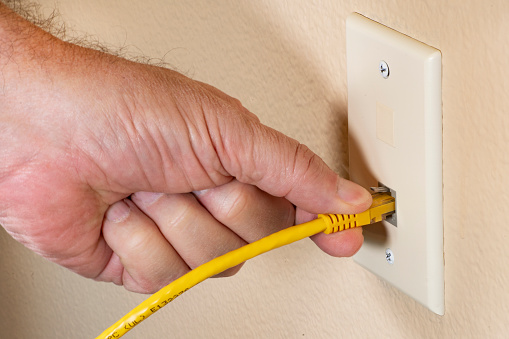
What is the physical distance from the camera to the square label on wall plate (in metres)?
0.36

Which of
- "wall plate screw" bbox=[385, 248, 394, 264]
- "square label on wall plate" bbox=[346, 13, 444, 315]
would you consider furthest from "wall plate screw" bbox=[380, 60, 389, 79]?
"wall plate screw" bbox=[385, 248, 394, 264]

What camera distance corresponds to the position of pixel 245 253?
Result: 1.27 ft

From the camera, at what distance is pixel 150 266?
0.48 m

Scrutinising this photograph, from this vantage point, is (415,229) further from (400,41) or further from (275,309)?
(275,309)

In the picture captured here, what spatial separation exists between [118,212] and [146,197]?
0.02 metres

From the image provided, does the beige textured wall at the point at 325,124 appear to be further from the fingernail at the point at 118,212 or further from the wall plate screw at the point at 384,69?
the fingernail at the point at 118,212

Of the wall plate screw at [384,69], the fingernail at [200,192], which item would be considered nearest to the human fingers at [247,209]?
the fingernail at [200,192]

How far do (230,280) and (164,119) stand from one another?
254 millimetres

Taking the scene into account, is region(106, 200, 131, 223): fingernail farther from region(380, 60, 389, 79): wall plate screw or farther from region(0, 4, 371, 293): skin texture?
region(380, 60, 389, 79): wall plate screw

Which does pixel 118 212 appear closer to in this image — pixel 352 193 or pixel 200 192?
pixel 200 192

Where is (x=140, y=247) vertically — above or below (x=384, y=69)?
below

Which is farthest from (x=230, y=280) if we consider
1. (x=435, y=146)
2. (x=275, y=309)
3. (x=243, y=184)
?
(x=435, y=146)

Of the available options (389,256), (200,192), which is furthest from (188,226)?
(389,256)

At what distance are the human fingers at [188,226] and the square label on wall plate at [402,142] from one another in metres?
0.10
